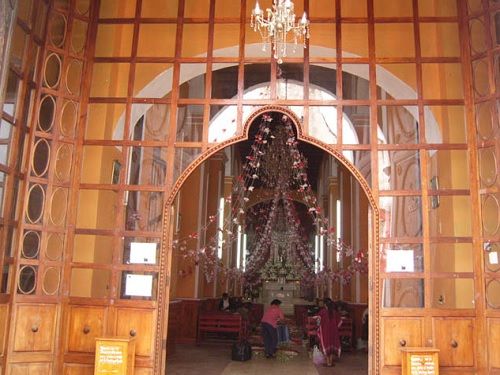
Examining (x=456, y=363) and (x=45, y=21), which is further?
(x=45, y=21)

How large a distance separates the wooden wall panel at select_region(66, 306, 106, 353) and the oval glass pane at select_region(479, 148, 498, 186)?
4.25 meters

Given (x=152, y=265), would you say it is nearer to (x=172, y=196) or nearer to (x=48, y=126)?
(x=172, y=196)

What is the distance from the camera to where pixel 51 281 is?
5.98 meters

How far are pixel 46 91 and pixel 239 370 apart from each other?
5269 mm

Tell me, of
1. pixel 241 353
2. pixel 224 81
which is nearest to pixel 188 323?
pixel 241 353

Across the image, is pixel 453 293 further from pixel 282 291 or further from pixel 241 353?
pixel 282 291

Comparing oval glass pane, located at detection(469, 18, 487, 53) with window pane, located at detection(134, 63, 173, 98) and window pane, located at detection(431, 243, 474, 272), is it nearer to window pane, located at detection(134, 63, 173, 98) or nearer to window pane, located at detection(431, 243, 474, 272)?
window pane, located at detection(431, 243, 474, 272)

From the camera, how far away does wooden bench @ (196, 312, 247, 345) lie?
40.4 ft

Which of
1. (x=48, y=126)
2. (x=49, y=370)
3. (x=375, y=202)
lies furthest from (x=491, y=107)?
(x=49, y=370)

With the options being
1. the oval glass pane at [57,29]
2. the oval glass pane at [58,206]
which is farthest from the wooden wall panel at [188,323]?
the oval glass pane at [57,29]

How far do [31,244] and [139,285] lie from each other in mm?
1198

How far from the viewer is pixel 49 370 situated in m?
5.81

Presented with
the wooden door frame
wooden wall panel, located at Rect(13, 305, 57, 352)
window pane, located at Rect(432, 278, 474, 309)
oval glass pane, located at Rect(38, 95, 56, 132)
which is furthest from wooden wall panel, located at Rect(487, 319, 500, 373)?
oval glass pane, located at Rect(38, 95, 56, 132)

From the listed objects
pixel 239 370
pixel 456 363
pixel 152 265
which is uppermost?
pixel 152 265
